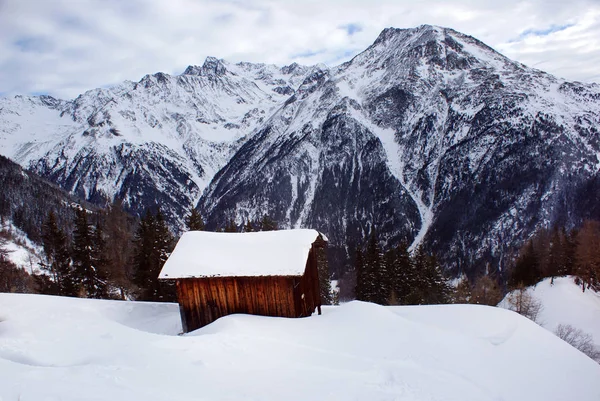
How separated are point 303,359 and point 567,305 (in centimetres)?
5078

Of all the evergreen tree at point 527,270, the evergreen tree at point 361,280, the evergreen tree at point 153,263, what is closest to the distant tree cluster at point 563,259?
the evergreen tree at point 527,270

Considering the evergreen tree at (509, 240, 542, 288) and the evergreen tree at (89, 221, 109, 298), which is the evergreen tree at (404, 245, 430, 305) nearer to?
the evergreen tree at (509, 240, 542, 288)

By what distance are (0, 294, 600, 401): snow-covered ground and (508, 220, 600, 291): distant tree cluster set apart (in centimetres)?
3838

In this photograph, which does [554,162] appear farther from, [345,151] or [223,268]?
[223,268]

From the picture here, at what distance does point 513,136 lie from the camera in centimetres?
12094

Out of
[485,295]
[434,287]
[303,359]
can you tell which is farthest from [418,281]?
[303,359]

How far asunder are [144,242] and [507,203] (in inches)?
4631

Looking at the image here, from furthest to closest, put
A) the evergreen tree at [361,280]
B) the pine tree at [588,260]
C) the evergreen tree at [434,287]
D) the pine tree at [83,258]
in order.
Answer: the pine tree at [588,260] < the evergreen tree at [361,280] < the evergreen tree at [434,287] < the pine tree at [83,258]

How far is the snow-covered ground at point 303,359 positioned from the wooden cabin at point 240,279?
1.21m

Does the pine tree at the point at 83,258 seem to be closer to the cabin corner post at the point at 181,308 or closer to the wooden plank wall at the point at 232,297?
the cabin corner post at the point at 181,308

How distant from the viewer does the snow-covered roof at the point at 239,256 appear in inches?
627

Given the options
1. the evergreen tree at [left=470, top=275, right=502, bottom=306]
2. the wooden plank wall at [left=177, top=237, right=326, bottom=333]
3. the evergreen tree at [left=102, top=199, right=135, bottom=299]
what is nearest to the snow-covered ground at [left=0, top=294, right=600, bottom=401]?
the wooden plank wall at [left=177, top=237, right=326, bottom=333]

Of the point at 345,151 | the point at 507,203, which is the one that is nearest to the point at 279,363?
the point at 507,203

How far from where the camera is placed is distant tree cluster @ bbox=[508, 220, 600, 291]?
4697 centimetres
